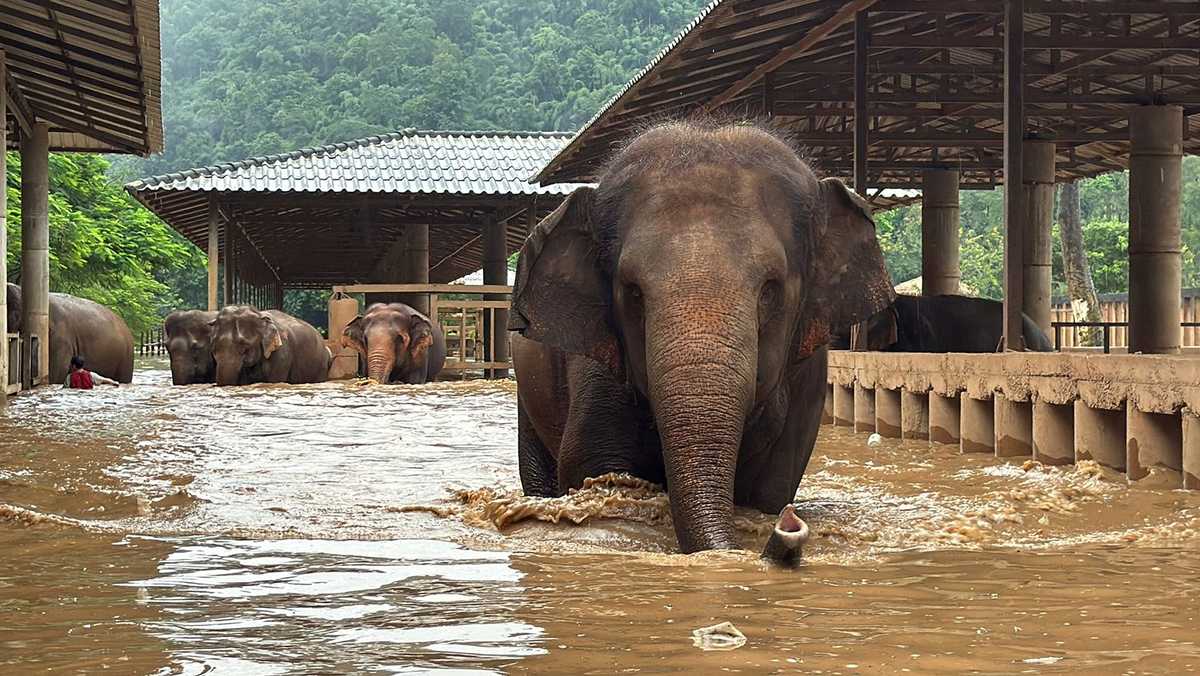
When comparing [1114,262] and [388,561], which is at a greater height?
[1114,262]

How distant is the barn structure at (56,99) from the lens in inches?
629

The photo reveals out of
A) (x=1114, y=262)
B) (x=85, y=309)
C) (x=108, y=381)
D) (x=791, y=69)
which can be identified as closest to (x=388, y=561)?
(x=791, y=69)

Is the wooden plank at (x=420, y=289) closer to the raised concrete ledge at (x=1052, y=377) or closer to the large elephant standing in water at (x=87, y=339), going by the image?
the large elephant standing in water at (x=87, y=339)

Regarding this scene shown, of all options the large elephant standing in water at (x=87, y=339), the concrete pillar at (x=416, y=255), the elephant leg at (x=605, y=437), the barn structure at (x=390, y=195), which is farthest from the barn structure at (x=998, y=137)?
the concrete pillar at (x=416, y=255)

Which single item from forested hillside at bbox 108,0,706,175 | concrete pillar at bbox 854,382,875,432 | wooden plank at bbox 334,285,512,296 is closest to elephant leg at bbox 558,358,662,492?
concrete pillar at bbox 854,382,875,432

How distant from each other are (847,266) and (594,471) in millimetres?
1310

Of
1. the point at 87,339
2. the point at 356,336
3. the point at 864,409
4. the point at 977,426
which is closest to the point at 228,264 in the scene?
the point at 87,339

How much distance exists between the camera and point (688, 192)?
233 inches

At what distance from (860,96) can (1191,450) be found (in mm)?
8658

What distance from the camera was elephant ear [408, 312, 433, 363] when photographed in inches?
1007

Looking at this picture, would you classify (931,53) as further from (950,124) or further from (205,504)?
(205,504)

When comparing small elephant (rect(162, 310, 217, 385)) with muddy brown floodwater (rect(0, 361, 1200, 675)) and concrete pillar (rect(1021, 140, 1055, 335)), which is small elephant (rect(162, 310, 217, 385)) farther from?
muddy brown floodwater (rect(0, 361, 1200, 675))

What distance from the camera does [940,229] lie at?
93.5ft

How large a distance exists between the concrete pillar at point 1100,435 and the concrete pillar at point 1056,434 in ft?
1.10
